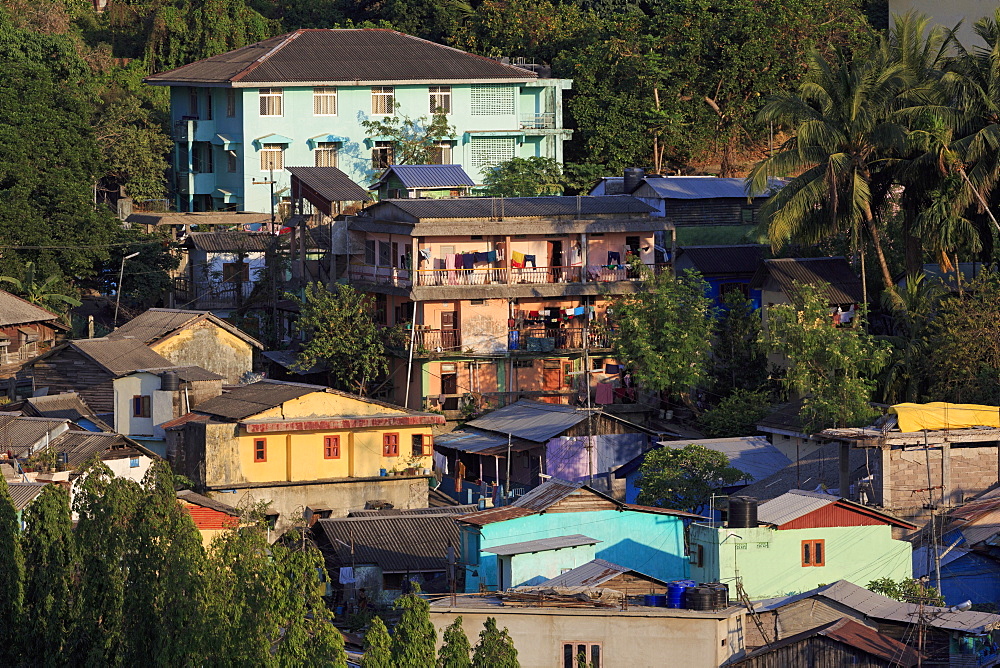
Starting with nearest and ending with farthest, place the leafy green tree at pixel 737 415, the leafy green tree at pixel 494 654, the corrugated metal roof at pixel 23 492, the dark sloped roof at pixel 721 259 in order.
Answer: the leafy green tree at pixel 494 654 < the corrugated metal roof at pixel 23 492 < the leafy green tree at pixel 737 415 < the dark sloped roof at pixel 721 259

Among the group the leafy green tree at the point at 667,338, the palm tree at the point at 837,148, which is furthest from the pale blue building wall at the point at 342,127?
the leafy green tree at the point at 667,338

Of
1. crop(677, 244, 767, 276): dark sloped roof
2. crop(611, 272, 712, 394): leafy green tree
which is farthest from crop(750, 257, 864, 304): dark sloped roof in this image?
crop(611, 272, 712, 394): leafy green tree

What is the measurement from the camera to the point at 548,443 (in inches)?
1532

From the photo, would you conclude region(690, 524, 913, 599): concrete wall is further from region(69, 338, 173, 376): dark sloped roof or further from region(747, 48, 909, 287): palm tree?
region(69, 338, 173, 376): dark sloped roof

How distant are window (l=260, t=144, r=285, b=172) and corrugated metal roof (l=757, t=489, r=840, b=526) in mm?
A: 31333

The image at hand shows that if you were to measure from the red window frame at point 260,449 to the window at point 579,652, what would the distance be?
48.0 feet

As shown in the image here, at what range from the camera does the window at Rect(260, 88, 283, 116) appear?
57.7 metres

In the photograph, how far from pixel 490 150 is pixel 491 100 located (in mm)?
1663

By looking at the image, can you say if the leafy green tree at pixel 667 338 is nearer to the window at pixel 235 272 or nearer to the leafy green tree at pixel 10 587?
the window at pixel 235 272

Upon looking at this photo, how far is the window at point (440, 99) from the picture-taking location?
58.6m

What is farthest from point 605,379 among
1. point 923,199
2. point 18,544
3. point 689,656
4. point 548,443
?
point 18,544

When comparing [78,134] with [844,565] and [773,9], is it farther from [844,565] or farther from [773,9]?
[844,565]

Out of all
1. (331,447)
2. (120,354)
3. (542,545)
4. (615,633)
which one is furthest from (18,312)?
(615,633)

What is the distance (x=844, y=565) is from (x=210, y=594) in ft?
41.5
